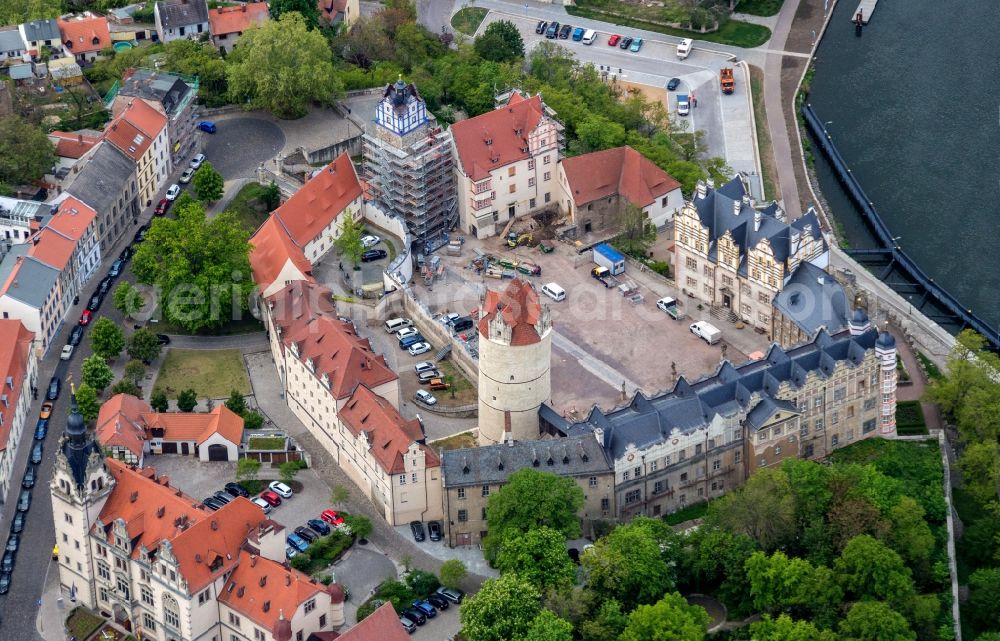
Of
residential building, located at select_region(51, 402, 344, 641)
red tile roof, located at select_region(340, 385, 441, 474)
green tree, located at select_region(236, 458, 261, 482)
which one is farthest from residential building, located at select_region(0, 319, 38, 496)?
red tile roof, located at select_region(340, 385, 441, 474)

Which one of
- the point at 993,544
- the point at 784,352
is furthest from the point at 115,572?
the point at 993,544

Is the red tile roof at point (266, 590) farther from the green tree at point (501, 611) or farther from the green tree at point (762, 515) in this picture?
the green tree at point (762, 515)

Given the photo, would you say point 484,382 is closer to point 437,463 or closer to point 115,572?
point 437,463

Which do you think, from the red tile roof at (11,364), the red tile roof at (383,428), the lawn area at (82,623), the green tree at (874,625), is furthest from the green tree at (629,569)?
the red tile roof at (11,364)

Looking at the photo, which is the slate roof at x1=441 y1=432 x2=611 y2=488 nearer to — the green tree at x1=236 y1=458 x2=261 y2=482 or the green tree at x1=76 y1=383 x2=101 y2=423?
the green tree at x1=236 y1=458 x2=261 y2=482

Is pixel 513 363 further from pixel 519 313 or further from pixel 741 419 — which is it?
pixel 741 419

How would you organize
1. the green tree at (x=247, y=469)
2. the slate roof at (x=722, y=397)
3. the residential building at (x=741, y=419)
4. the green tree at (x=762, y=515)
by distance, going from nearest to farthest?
the green tree at (x=762, y=515) < the slate roof at (x=722, y=397) < the residential building at (x=741, y=419) < the green tree at (x=247, y=469)
